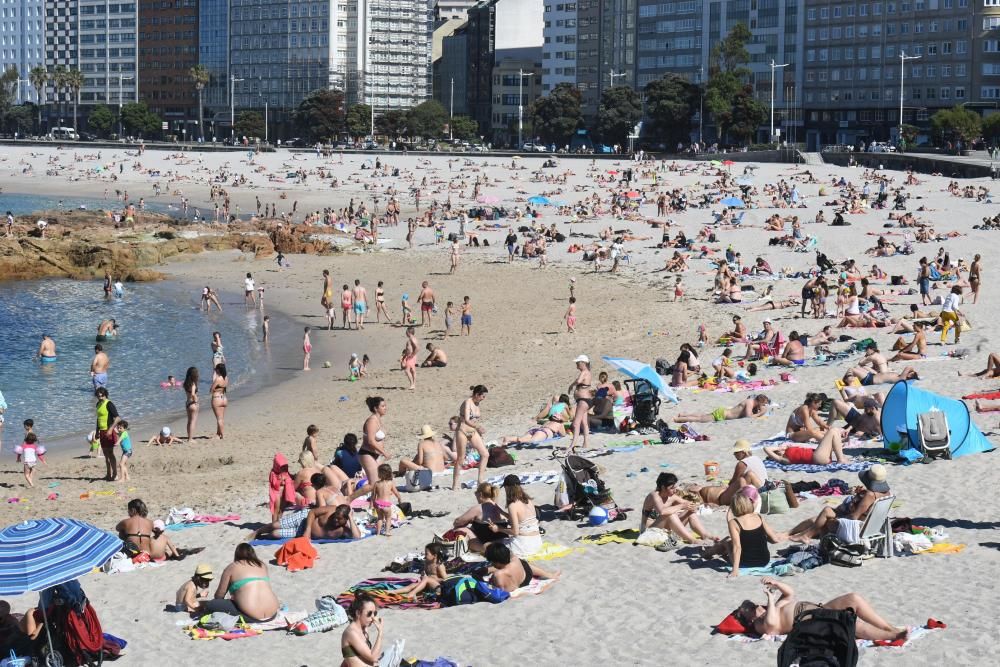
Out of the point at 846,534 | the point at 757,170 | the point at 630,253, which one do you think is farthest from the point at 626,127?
the point at 846,534

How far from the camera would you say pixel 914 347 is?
70.4 ft

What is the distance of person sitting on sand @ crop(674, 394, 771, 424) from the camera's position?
1786cm

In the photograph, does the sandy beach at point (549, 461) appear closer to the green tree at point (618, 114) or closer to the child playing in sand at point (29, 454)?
the child playing in sand at point (29, 454)

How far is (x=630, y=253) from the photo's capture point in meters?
39.1

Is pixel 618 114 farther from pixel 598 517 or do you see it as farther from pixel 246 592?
pixel 246 592

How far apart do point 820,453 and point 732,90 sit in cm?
7949

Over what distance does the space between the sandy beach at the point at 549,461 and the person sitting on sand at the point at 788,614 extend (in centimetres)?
14

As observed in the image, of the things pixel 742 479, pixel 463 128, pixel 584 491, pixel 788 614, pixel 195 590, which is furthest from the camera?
pixel 463 128

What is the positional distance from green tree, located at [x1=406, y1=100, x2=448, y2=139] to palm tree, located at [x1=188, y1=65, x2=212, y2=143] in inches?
1077

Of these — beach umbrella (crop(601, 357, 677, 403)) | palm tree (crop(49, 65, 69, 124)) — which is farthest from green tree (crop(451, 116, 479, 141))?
beach umbrella (crop(601, 357, 677, 403))

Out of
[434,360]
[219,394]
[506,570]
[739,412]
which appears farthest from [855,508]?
[434,360]

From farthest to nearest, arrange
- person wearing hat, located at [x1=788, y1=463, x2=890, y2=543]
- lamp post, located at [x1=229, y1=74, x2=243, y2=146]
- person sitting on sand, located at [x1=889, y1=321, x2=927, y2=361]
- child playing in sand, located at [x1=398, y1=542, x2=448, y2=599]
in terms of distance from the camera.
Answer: lamp post, located at [x1=229, y1=74, x2=243, y2=146] < person sitting on sand, located at [x1=889, y1=321, x2=927, y2=361] < person wearing hat, located at [x1=788, y1=463, x2=890, y2=543] < child playing in sand, located at [x1=398, y1=542, x2=448, y2=599]

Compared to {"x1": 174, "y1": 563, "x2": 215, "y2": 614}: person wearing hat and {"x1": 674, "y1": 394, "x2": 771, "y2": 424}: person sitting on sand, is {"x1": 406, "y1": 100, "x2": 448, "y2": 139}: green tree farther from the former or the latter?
{"x1": 174, "y1": 563, "x2": 215, "y2": 614}: person wearing hat

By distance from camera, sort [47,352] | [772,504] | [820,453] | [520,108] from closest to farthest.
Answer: [772,504], [820,453], [47,352], [520,108]
